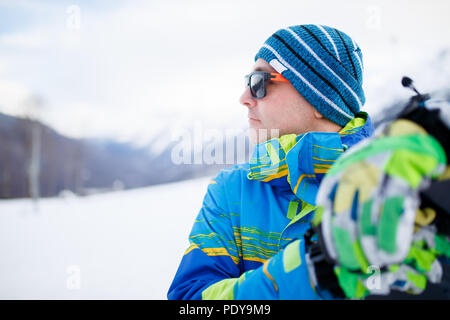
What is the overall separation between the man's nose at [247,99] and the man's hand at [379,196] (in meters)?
1.12

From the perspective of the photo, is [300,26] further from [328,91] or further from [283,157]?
[283,157]

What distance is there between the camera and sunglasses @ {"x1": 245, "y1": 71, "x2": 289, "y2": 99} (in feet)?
5.58

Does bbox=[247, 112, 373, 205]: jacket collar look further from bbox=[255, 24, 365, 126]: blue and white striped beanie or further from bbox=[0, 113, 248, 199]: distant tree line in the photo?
bbox=[0, 113, 248, 199]: distant tree line

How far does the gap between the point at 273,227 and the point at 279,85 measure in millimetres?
846

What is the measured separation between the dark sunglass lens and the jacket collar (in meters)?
0.43

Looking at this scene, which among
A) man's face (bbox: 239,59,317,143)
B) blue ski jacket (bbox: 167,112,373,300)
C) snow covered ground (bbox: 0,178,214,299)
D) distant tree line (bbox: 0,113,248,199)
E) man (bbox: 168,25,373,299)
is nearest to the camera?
man (bbox: 168,25,373,299)

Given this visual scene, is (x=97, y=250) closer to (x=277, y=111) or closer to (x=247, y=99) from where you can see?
(x=247, y=99)

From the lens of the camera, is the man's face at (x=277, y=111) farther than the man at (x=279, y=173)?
Yes

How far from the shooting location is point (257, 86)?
1.71m

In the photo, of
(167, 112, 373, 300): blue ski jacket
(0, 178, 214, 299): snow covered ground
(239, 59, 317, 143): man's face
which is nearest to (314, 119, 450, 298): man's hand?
(167, 112, 373, 300): blue ski jacket

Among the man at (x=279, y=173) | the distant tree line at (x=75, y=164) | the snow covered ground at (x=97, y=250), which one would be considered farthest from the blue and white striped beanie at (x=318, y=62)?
the distant tree line at (x=75, y=164)

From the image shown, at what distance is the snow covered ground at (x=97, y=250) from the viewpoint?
3934mm

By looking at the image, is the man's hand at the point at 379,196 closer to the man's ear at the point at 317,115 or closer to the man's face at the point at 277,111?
the man's face at the point at 277,111
